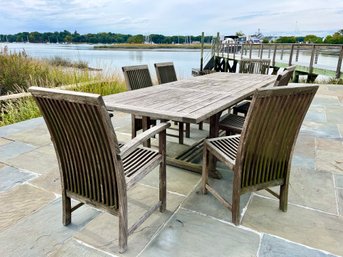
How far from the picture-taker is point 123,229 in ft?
4.76

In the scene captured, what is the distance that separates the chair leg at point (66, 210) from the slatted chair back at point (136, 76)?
5.53ft

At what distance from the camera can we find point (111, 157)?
1.31m

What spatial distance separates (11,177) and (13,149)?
73cm

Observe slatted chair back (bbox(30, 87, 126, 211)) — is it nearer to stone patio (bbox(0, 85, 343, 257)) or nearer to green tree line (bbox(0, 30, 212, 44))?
stone patio (bbox(0, 85, 343, 257))

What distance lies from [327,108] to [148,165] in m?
4.57

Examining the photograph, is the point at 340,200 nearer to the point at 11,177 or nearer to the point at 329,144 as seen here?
the point at 329,144

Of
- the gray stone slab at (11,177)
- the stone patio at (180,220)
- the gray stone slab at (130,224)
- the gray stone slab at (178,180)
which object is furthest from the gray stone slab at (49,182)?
the gray stone slab at (178,180)

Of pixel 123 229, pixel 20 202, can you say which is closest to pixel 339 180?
pixel 123 229

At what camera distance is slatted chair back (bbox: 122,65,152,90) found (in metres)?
3.08

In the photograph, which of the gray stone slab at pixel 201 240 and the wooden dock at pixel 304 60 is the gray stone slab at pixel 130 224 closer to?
the gray stone slab at pixel 201 240

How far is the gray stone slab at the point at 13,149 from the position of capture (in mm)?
2762

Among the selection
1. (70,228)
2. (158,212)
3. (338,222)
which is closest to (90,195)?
(70,228)

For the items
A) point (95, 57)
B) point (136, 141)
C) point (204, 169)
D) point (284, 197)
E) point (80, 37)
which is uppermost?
point (80, 37)

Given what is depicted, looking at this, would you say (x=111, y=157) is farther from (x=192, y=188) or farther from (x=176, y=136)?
(x=176, y=136)
